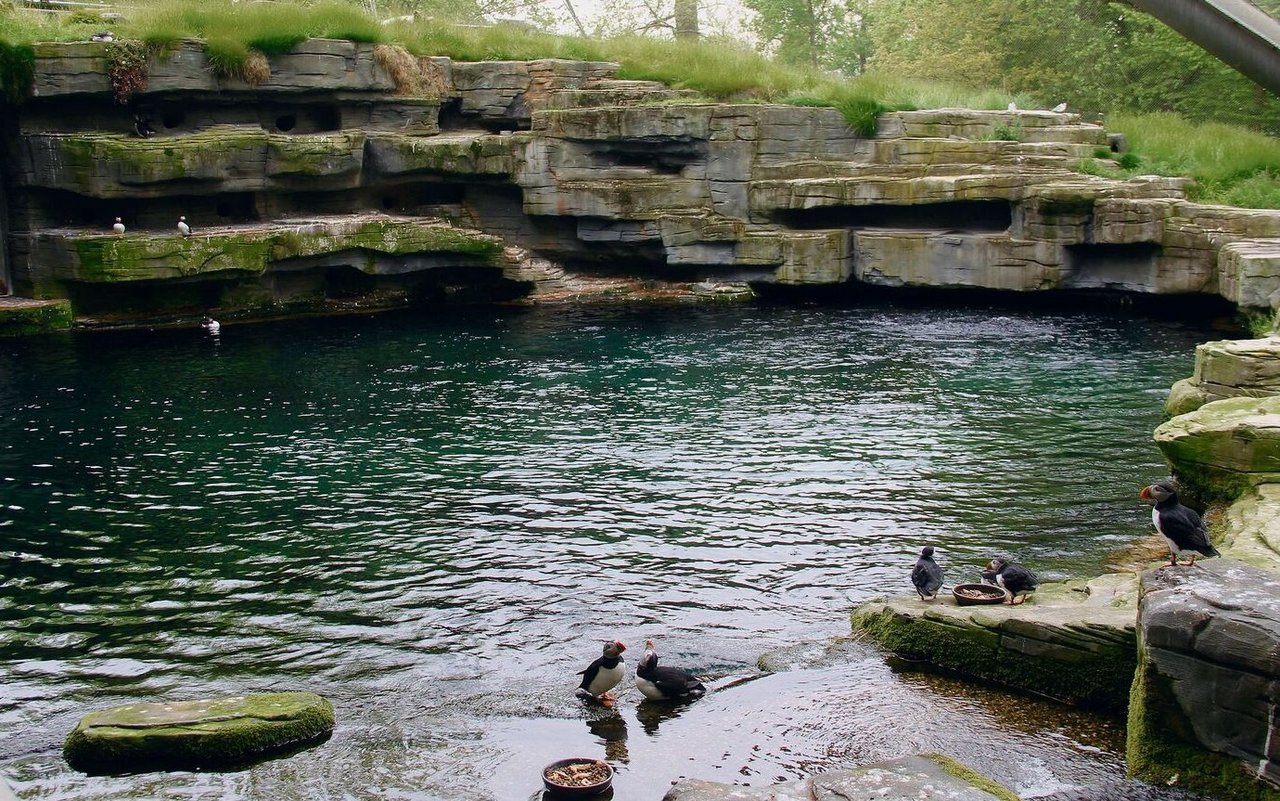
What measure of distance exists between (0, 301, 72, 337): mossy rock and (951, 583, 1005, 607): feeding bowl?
1163 inches

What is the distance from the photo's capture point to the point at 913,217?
37.3 meters

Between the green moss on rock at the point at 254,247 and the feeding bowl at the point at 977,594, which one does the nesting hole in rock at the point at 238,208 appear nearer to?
the green moss on rock at the point at 254,247

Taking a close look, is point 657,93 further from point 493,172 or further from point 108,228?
point 108,228

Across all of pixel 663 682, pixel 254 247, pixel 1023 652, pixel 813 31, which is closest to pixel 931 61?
pixel 813 31

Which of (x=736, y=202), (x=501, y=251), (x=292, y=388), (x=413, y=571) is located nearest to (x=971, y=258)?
(x=736, y=202)

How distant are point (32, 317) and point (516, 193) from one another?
15795 millimetres

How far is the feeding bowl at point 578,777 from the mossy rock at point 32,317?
29.1 m

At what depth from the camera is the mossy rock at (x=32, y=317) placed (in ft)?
112

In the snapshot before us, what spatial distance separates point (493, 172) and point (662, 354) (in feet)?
39.3

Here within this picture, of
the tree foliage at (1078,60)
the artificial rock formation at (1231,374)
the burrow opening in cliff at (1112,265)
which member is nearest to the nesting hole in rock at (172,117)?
the burrow opening in cliff at (1112,265)

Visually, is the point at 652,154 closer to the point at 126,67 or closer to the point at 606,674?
the point at 126,67

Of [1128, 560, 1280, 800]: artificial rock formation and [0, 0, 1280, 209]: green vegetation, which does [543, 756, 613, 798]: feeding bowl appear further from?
[0, 0, 1280, 209]: green vegetation

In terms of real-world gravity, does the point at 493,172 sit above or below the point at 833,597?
above

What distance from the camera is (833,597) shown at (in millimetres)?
16078
